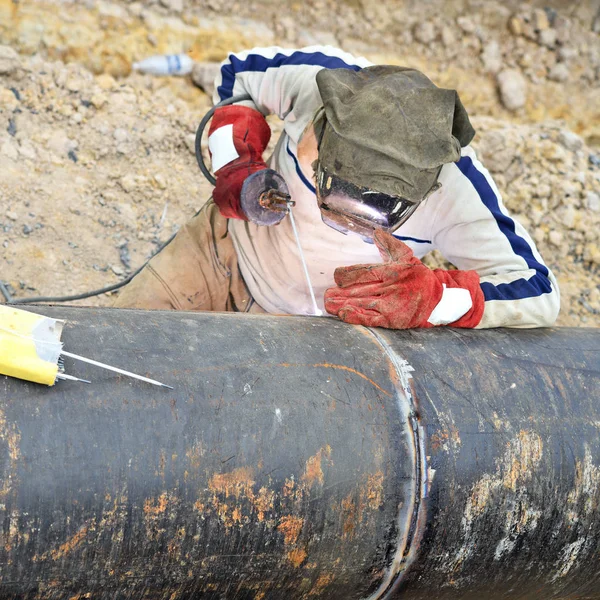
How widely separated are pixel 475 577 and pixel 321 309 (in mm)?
1111

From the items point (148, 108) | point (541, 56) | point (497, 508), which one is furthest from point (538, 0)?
point (497, 508)

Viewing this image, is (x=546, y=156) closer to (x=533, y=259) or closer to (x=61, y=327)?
(x=533, y=259)

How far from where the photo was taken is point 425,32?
15.7 feet

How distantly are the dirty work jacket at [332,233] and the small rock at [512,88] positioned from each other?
2.57 meters

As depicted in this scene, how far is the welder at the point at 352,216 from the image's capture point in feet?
6.64

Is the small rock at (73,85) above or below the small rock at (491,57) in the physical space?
below

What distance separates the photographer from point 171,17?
174 inches

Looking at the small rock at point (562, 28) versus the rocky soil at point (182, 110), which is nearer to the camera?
the rocky soil at point (182, 110)

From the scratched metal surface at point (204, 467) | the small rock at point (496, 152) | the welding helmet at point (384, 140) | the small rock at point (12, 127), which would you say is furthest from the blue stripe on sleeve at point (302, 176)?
the small rock at point (496, 152)

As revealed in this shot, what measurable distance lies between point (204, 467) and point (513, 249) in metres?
1.18

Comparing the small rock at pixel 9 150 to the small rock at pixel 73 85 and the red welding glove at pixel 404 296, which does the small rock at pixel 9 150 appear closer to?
the small rock at pixel 73 85

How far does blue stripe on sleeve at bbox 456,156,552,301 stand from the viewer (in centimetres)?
210

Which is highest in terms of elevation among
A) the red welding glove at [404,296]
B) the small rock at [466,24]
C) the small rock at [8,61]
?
the small rock at [466,24]

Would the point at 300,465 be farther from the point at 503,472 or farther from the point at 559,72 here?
the point at 559,72
